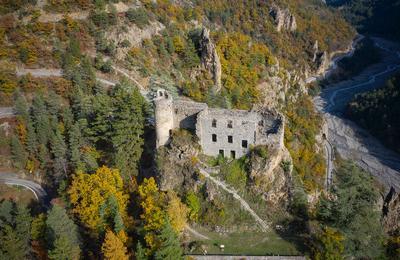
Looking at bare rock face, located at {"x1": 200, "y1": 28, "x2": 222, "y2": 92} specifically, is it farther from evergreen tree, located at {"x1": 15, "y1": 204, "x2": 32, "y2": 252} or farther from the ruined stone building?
evergreen tree, located at {"x1": 15, "y1": 204, "x2": 32, "y2": 252}

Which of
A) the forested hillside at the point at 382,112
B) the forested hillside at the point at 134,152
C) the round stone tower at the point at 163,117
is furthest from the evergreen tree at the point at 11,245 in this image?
the forested hillside at the point at 382,112

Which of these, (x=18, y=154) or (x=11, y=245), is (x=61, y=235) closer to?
(x=11, y=245)

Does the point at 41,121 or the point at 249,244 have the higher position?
the point at 41,121

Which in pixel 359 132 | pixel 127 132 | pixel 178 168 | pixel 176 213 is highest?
pixel 127 132

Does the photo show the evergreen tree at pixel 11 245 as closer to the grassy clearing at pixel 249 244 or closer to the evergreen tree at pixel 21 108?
the grassy clearing at pixel 249 244

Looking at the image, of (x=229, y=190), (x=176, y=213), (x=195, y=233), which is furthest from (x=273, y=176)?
(x=176, y=213)
